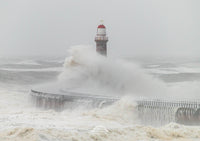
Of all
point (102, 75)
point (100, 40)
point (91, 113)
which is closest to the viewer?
point (91, 113)

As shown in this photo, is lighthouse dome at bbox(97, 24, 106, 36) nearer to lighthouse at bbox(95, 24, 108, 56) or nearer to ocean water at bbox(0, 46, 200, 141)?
lighthouse at bbox(95, 24, 108, 56)

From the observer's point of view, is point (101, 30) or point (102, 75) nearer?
point (101, 30)

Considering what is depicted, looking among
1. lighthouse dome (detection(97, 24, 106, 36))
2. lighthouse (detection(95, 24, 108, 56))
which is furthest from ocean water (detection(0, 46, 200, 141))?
lighthouse dome (detection(97, 24, 106, 36))

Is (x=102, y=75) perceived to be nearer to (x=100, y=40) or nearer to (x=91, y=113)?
(x=100, y=40)

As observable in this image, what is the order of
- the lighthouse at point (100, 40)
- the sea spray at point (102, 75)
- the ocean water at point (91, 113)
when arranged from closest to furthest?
the ocean water at point (91, 113) → the sea spray at point (102, 75) → the lighthouse at point (100, 40)

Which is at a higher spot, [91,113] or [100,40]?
[100,40]

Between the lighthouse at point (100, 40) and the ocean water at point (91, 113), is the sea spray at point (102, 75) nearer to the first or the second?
the ocean water at point (91, 113)

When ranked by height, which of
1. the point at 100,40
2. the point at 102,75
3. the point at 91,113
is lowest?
the point at 91,113

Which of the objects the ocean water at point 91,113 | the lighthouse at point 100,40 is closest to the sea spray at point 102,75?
the ocean water at point 91,113

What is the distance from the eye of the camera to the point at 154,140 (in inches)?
438

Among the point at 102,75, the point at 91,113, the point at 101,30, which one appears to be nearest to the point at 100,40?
the point at 101,30

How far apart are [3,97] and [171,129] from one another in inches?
552

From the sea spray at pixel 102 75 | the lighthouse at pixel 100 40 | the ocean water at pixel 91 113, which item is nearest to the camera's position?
the ocean water at pixel 91 113

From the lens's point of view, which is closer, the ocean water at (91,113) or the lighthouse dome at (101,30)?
the ocean water at (91,113)
